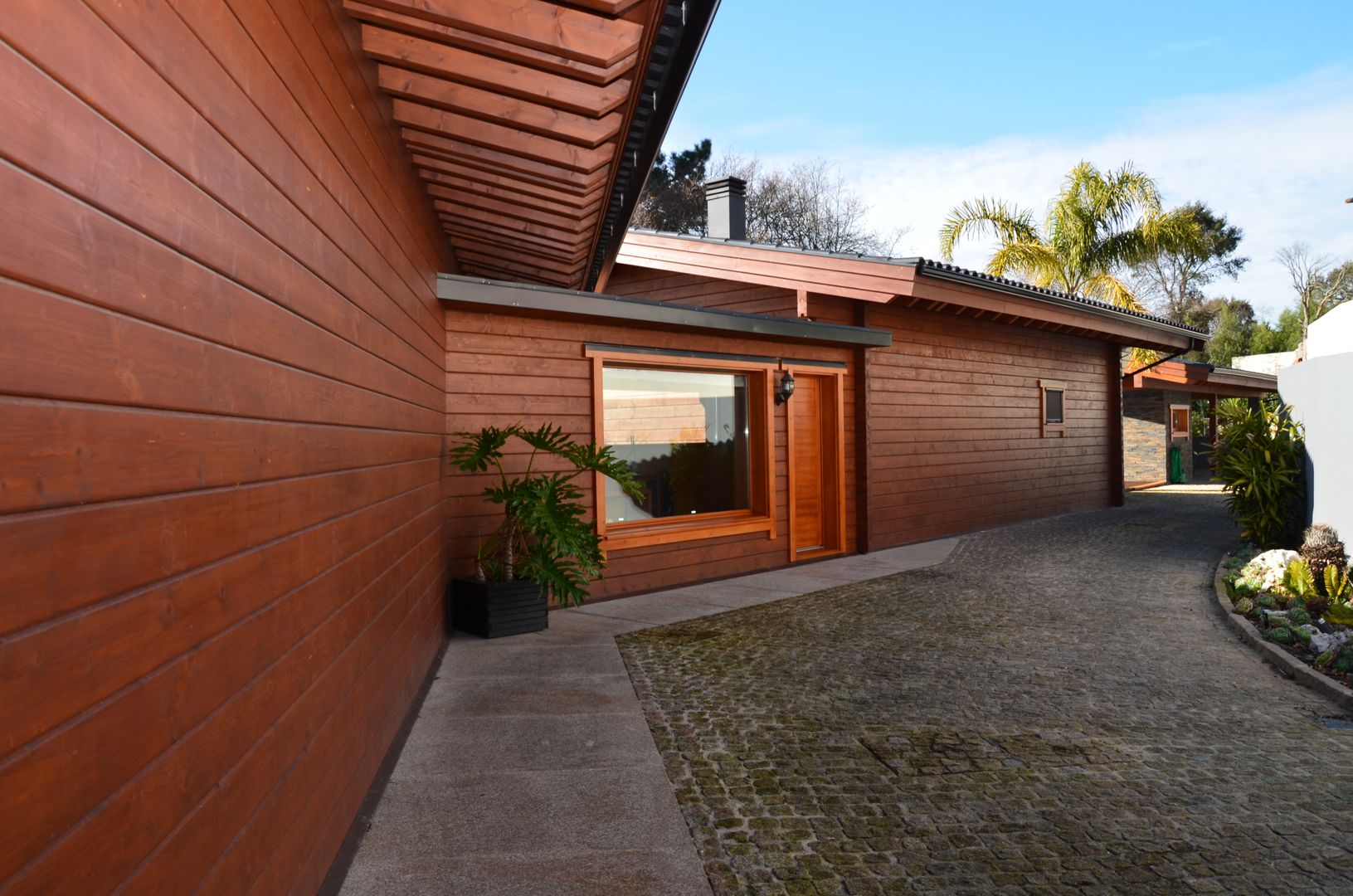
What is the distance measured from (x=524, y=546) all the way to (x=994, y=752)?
3.43 meters

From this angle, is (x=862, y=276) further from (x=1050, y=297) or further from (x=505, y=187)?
(x=505, y=187)

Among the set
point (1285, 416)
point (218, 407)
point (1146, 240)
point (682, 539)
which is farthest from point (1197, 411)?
point (218, 407)

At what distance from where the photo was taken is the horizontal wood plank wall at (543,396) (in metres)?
6.20

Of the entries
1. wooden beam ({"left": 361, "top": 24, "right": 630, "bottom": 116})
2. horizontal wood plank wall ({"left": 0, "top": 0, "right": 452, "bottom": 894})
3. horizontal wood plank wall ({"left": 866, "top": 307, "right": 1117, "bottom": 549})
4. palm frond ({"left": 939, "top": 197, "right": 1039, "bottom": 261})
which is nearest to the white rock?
horizontal wood plank wall ({"left": 866, "top": 307, "right": 1117, "bottom": 549})

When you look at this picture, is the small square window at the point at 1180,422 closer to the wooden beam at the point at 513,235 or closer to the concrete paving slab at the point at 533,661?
the wooden beam at the point at 513,235

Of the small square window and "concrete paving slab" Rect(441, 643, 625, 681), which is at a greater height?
the small square window

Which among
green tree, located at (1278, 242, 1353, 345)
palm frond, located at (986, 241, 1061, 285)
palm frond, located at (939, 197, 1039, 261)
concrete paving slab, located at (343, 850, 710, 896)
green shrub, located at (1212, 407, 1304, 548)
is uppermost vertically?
green tree, located at (1278, 242, 1353, 345)

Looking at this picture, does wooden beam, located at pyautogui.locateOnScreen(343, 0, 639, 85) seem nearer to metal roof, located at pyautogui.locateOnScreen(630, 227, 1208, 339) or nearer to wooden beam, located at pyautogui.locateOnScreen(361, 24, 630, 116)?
wooden beam, located at pyautogui.locateOnScreen(361, 24, 630, 116)

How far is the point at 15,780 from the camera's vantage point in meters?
1.05

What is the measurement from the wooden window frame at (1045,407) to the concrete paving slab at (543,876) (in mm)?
11753

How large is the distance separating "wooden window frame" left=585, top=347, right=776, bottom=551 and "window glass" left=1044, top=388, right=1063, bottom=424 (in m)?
6.50

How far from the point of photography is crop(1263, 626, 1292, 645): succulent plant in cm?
525

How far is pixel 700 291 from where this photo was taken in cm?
1077

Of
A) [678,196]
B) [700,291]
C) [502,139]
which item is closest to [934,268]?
[700,291]
